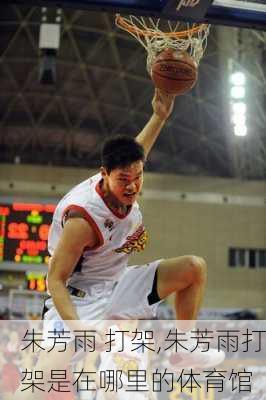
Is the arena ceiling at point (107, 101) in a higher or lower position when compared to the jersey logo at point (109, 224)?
higher

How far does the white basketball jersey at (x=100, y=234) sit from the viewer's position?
3227 millimetres

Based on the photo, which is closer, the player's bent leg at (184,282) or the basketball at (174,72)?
the player's bent leg at (184,282)

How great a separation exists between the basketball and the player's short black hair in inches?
37.6

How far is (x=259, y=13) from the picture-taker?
15.0 ft

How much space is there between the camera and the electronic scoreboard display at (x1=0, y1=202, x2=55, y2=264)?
37.9ft

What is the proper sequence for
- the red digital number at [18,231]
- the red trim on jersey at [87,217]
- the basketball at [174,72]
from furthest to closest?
the red digital number at [18,231]
the basketball at [174,72]
the red trim on jersey at [87,217]

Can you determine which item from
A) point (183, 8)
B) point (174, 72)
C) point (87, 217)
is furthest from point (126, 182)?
point (183, 8)

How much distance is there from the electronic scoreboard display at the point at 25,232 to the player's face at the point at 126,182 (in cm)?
845

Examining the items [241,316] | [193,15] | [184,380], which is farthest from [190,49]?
[241,316]

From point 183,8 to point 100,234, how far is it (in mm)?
1849

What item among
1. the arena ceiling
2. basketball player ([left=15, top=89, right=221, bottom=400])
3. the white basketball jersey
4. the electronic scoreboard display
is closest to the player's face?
basketball player ([left=15, top=89, right=221, bottom=400])

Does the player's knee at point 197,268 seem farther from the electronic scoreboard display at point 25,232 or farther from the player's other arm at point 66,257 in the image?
the electronic scoreboard display at point 25,232

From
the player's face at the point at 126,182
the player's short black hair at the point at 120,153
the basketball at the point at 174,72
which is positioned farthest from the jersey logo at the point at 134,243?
the basketball at the point at 174,72

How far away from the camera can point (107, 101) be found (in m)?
20.8
